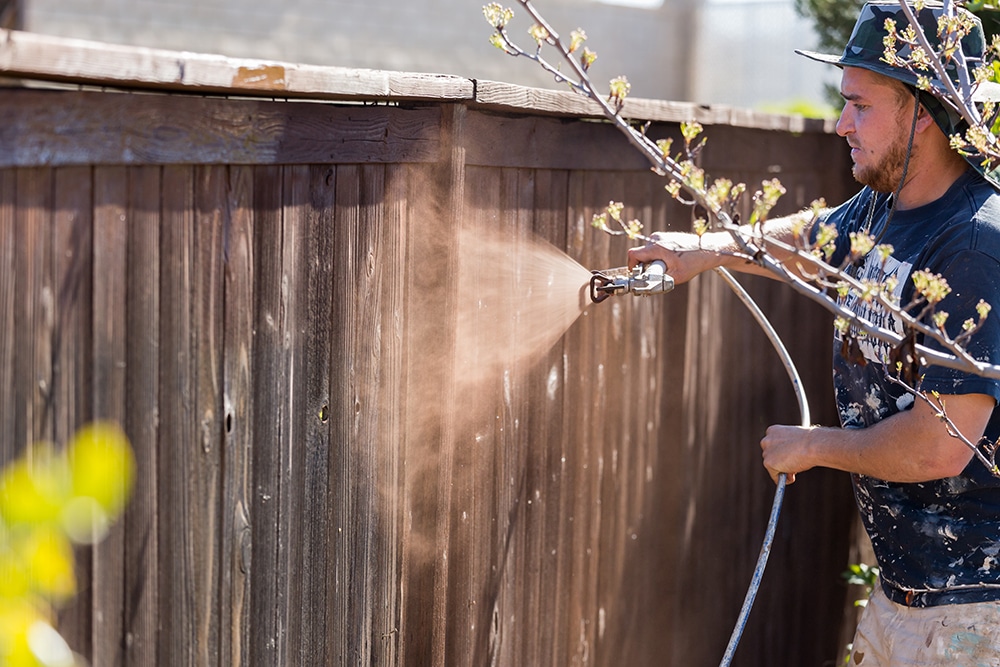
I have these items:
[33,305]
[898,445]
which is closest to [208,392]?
[33,305]

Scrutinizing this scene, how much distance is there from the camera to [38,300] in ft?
5.32

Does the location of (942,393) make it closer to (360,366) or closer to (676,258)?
(676,258)

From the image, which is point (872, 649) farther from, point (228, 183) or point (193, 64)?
point (193, 64)

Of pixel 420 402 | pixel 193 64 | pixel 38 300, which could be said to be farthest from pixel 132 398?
pixel 420 402

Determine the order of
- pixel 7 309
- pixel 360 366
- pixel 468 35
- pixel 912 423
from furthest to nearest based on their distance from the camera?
pixel 468 35
pixel 912 423
pixel 360 366
pixel 7 309

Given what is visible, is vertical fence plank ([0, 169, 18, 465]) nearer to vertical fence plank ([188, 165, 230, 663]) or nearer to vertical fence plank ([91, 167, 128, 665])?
vertical fence plank ([91, 167, 128, 665])

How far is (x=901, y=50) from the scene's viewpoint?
2541 millimetres

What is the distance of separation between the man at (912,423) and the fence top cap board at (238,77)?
1.69 ft

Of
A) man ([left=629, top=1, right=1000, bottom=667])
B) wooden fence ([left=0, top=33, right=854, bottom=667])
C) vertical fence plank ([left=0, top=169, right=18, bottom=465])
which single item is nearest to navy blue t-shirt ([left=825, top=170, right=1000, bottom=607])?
man ([left=629, top=1, right=1000, bottom=667])

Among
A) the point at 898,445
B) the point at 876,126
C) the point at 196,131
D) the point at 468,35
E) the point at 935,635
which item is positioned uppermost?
the point at 468,35

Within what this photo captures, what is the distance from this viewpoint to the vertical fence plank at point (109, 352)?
67.1 inches

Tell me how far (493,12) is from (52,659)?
162 cm

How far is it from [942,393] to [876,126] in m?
0.75

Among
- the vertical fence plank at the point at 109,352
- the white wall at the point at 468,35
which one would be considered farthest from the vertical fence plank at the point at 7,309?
the white wall at the point at 468,35
